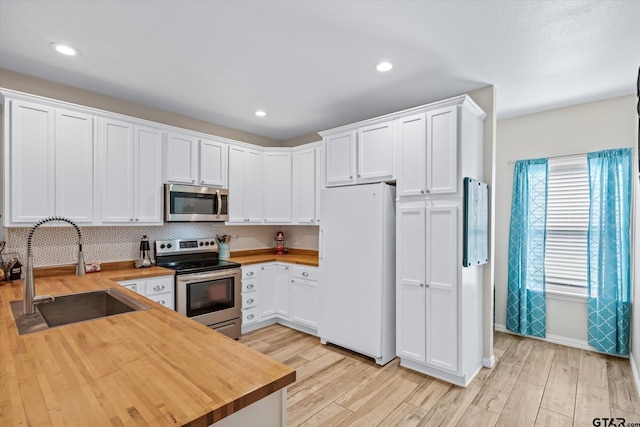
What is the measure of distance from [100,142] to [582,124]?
4923mm

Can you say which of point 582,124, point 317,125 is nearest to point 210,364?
point 317,125

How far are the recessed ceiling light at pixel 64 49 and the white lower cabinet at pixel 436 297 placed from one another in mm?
2947

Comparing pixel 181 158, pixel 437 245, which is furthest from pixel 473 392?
pixel 181 158

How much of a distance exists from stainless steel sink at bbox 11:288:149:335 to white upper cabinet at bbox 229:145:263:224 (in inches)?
74.9

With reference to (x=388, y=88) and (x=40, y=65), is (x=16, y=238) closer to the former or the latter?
(x=40, y=65)

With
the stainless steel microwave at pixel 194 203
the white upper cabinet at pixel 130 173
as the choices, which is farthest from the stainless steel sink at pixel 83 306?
the stainless steel microwave at pixel 194 203

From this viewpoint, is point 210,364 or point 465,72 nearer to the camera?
point 210,364

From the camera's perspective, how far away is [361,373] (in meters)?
2.89

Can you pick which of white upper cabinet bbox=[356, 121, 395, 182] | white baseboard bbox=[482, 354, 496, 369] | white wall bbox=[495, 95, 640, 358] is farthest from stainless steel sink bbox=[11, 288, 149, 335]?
white wall bbox=[495, 95, 640, 358]

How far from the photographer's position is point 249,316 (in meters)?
3.85

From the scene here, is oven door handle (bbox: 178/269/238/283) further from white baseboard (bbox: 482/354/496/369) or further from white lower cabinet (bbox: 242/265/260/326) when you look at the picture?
white baseboard (bbox: 482/354/496/369)

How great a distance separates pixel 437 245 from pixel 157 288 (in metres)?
2.64

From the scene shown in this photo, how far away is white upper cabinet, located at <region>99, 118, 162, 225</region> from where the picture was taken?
9.79 feet

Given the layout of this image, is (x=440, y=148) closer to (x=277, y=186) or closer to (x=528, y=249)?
(x=528, y=249)
